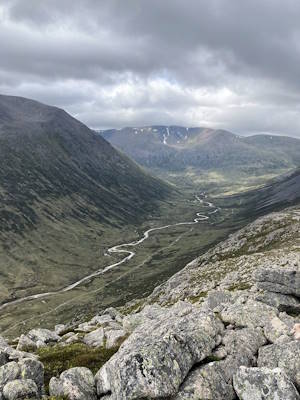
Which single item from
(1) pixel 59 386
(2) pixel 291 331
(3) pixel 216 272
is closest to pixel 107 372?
(1) pixel 59 386

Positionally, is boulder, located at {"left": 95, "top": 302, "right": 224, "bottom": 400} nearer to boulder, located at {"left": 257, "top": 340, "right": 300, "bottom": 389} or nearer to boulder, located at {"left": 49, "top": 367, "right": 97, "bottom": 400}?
boulder, located at {"left": 49, "top": 367, "right": 97, "bottom": 400}

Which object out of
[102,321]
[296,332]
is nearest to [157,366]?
[296,332]

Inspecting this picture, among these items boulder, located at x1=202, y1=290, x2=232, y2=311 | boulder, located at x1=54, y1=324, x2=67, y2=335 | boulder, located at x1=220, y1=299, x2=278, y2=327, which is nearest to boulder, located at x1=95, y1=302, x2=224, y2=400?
boulder, located at x1=220, y1=299, x2=278, y2=327

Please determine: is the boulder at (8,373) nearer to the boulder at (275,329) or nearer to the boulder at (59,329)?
the boulder at (275,329)

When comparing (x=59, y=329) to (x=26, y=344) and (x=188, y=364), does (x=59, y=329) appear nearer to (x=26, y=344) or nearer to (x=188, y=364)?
(x=26, y=344)

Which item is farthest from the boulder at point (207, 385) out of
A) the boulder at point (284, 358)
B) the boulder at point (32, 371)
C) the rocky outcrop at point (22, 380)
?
the boulder at point (32, 371)

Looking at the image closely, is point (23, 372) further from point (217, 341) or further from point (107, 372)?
point (217, 341)
